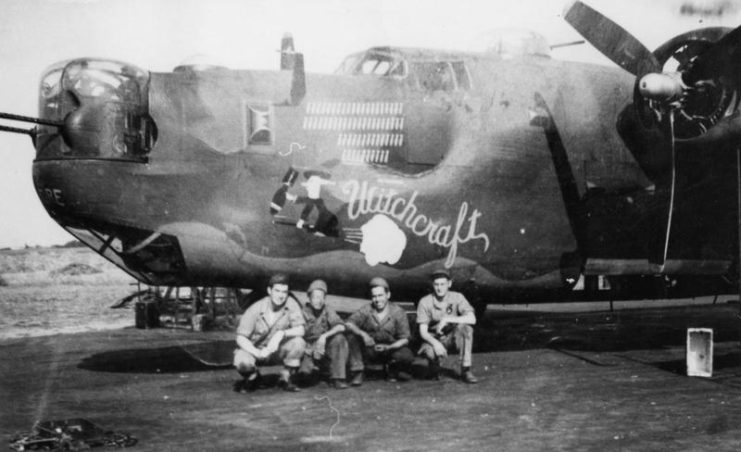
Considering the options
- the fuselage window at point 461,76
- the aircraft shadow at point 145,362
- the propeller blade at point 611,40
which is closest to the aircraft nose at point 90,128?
the aircraft shadow at point 145,362

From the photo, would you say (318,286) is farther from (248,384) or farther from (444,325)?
(444,325)

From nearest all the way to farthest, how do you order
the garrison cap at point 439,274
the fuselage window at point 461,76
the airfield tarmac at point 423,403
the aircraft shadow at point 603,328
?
the airfield tarmac at point 423,403, the garrison cap at point 439,274, the fuselage window at point 461,76, the aircraft shadow at point 603,328

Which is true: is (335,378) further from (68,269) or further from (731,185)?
(68,269)

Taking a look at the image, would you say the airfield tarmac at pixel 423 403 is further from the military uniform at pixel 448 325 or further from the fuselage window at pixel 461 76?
the fuselage window at pixel 461 76

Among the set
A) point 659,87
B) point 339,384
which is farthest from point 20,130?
point 659,87

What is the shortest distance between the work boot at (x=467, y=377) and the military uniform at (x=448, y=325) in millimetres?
93

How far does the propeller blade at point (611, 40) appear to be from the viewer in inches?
392

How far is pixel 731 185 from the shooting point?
36.3 feet

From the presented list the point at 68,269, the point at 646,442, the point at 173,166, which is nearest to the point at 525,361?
the point at 646,442

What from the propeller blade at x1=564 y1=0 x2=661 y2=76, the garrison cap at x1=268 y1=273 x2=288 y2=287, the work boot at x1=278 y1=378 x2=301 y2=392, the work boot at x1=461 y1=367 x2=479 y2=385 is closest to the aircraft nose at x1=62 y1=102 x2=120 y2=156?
the garrison cap at x1=268 y1=273 x2=288 y2=287

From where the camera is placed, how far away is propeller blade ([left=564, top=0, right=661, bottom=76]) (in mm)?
9961

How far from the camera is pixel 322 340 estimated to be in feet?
30.4

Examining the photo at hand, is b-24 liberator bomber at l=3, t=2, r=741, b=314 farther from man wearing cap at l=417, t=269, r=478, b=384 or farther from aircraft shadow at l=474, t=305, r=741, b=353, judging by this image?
aircraft shadow at l=474, t=305, r=741, b=353

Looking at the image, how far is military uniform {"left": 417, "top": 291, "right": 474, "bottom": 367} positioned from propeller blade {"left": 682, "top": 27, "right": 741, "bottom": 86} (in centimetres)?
420
